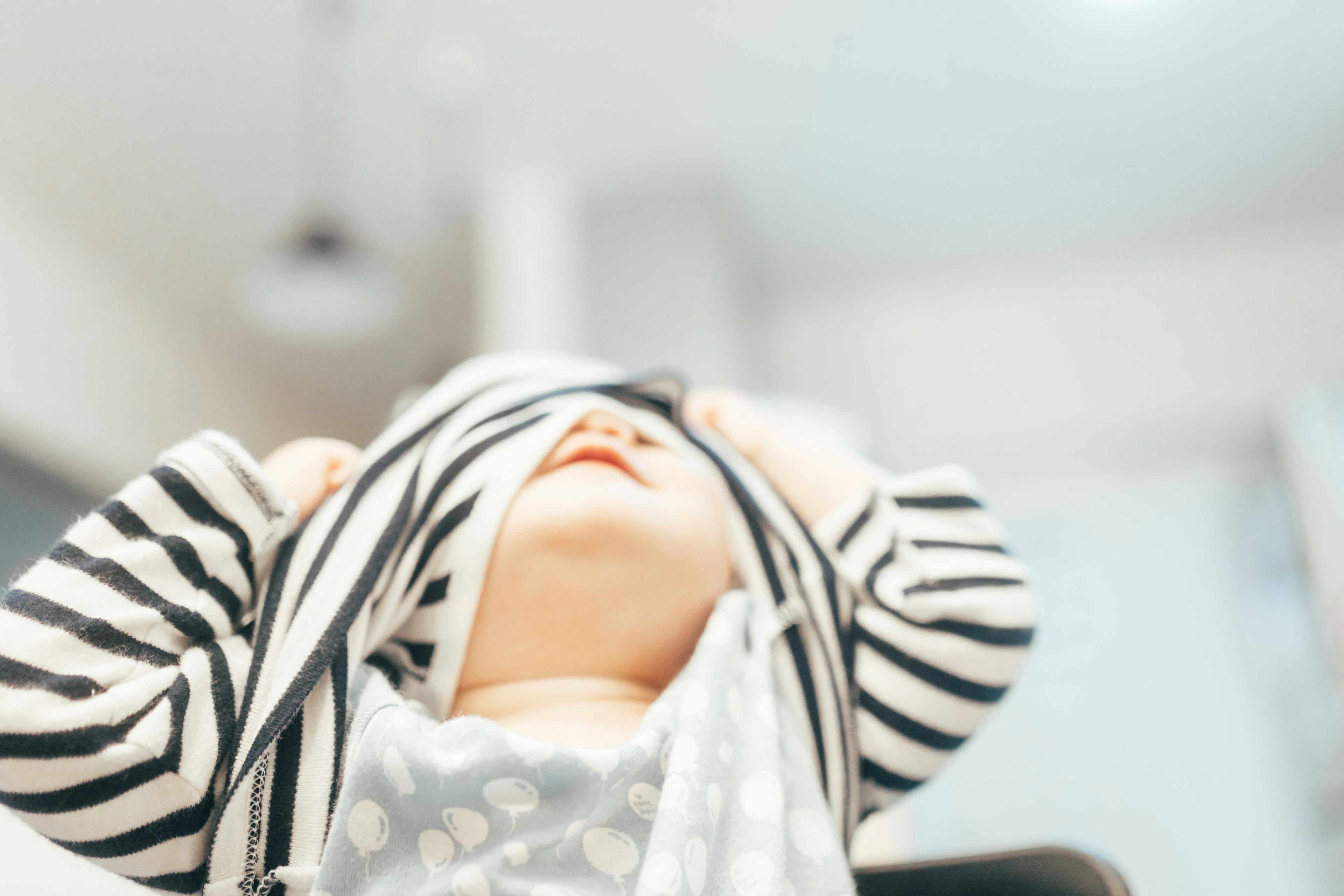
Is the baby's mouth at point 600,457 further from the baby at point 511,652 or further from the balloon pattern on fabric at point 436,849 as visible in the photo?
the balloon pattern on fabric at point 436,849

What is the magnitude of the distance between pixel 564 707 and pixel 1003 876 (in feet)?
0.80

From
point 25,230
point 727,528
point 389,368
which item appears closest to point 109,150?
point 25,230

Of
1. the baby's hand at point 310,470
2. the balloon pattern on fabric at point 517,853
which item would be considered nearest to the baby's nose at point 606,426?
the baby's hand at point 310,470

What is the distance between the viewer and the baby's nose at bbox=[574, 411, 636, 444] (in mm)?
575

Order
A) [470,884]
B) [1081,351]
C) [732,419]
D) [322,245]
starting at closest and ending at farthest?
1. [470,884]
2. [732,419]
3. [322,245]
4. [1081,351]

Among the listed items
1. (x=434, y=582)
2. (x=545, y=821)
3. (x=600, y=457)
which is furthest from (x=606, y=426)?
(x=545, y=821)

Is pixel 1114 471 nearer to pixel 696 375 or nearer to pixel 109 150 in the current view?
pixel 696 375

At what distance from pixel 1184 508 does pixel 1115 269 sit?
58cm

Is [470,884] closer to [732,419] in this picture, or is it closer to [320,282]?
[732,419]

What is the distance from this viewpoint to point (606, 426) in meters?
0.58

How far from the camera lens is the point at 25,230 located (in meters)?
0.80

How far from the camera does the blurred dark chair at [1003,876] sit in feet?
1.42

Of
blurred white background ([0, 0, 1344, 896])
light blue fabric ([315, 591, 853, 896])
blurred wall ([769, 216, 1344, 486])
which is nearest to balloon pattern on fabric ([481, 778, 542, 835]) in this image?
light blue fabric ([315, 591, 853, 896])

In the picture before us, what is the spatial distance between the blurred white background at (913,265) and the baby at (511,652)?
626 millimetres
